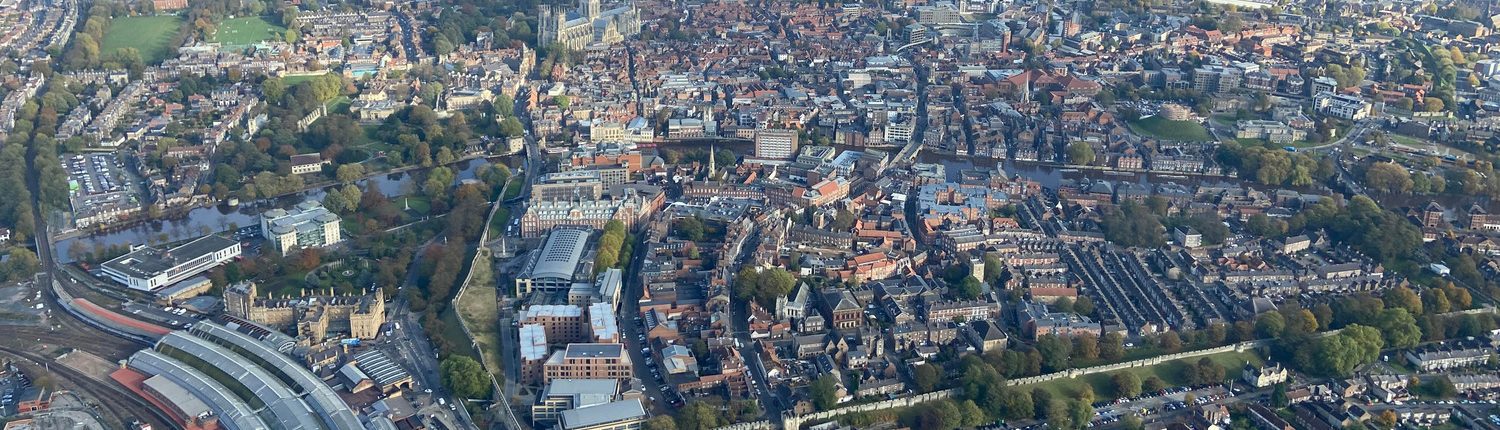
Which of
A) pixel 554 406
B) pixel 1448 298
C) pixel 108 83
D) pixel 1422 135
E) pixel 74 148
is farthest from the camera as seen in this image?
pixel 108 83

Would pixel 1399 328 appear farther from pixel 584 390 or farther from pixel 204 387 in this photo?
pixel 204 387

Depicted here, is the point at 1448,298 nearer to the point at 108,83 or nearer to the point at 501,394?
the point at 501,394

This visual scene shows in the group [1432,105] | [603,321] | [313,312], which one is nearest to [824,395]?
[603,321]

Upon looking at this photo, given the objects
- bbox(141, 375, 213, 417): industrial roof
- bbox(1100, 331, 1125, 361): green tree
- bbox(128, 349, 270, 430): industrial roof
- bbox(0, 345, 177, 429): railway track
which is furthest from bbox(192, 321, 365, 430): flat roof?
bbox(1100, 331, 1125, 361): green tree

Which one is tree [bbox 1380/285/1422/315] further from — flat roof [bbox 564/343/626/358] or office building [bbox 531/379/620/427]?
office building [bbox 531/379/620/427]

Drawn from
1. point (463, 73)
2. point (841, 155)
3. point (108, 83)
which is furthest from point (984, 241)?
point (108, 83)

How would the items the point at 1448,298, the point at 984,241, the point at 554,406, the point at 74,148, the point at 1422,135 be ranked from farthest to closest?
1. the point at 1422,135
2. the point at 74,148
3. the point at 984,241
4. the point at 1448,298
5. the point at 554,406

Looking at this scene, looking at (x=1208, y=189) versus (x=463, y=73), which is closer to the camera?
(x=1208, y=189)

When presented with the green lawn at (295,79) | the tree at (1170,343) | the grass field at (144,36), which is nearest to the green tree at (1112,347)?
the tree at (1170,343)
